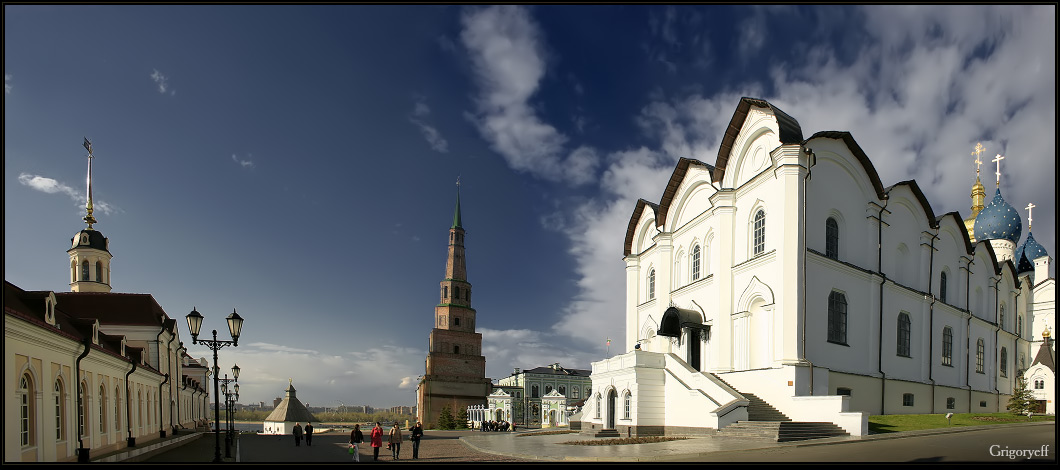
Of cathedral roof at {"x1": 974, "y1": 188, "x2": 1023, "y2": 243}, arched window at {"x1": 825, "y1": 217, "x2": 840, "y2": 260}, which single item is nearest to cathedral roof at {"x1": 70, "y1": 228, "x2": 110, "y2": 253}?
arched window at {"x1": 825, "y1": 217, "x2": 840, "y2": 260}

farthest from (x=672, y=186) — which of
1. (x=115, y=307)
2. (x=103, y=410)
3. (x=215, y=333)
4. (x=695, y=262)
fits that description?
(x=115, y=307)

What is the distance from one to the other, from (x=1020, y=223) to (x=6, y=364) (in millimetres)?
60287

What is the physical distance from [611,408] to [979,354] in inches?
940

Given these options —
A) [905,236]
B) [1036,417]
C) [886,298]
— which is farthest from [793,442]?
[1036,417]

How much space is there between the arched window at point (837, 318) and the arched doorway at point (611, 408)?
31.8 feet

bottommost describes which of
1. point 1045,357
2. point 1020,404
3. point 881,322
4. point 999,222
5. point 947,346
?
point 1020,404

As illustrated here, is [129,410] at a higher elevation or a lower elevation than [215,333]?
lower

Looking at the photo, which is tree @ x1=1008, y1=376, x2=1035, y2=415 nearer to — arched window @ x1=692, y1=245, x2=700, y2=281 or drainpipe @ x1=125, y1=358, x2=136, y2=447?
arched window @ x1=692, y1=245, x2=700, y2=281

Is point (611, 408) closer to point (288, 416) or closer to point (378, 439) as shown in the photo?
point (378, 439)

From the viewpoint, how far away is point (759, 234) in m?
26.9

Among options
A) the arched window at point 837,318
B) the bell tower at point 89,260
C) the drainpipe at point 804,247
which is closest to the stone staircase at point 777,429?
the drainpipe at point 804,247

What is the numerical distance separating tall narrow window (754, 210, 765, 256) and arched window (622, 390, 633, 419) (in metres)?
8.29
